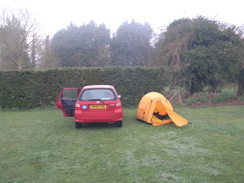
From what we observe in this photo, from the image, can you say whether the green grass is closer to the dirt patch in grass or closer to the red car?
the red car

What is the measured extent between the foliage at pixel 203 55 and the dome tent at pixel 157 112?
18.5 ft

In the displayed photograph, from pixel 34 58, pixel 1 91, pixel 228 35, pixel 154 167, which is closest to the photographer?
pixel 154 167

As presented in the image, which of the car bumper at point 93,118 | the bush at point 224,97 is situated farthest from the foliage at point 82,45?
the car bumper at point 93,118

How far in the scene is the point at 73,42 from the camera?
3216 cm

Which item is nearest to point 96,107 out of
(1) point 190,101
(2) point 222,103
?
(1) point 190,101

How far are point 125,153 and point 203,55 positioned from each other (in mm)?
9973

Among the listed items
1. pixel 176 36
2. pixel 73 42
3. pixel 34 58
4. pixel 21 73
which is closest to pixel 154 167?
pixel 21 73

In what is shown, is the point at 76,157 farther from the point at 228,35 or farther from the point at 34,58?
the point at 34,58

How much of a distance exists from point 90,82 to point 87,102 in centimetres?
560

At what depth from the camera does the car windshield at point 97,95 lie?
7.09 meters

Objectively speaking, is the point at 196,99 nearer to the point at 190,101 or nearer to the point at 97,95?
the point at 190,101

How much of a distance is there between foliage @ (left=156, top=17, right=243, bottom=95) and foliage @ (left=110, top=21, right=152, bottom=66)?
17.7 metres

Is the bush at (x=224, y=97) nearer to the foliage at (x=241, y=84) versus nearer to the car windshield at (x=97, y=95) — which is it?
the foliage at (x=241, y=84)

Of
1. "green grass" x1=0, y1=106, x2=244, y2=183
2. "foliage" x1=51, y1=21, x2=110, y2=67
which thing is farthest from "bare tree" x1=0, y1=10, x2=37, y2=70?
"green grass" x1=0, y1=106, x2=244, y2=183
